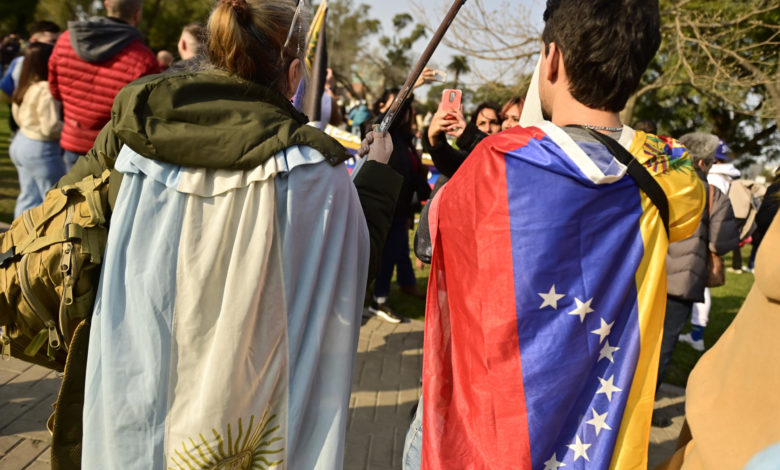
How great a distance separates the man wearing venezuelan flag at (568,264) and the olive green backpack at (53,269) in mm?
978

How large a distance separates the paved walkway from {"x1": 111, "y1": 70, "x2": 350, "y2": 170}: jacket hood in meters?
2.14

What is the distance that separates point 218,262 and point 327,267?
0.98 ft

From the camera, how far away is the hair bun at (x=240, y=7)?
66.3 inches

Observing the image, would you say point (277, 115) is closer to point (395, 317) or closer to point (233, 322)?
point (233, 322)

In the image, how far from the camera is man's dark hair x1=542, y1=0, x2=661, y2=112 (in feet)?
5.65

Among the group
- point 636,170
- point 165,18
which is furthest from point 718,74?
point 165,18

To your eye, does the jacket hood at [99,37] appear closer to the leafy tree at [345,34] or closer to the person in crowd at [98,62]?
the person in crowd at [98,62]

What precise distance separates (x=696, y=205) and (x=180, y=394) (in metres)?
1.50

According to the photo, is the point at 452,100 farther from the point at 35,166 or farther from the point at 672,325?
the point at 35,166

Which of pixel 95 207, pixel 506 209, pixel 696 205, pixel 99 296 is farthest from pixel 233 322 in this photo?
pixel 696 205

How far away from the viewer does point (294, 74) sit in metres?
1.87

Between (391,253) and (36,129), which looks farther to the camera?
(391,253)

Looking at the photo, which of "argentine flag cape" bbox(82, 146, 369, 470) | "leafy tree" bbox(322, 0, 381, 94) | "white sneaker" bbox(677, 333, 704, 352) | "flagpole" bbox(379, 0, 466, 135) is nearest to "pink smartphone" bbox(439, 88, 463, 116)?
"flagpole" bbox(379, 0, 466, 135)

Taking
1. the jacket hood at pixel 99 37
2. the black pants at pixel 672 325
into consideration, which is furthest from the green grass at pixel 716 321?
the jacket hood at pixel 99 37
